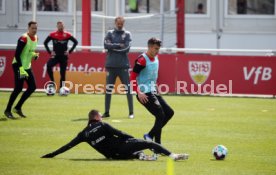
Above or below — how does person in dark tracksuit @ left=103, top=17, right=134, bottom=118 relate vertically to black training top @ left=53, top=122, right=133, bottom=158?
above

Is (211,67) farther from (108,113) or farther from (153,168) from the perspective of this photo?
(153,168)

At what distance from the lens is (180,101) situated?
23875mm

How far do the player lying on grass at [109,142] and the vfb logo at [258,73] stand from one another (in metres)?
12.9

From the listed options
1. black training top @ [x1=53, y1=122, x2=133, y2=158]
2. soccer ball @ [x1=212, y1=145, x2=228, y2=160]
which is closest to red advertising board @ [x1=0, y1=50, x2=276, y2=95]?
soccer ball @ [x1=212, y1=145, x2=228, y2=160]

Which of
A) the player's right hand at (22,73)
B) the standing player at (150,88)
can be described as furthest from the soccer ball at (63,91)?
the standing player at (150,88)

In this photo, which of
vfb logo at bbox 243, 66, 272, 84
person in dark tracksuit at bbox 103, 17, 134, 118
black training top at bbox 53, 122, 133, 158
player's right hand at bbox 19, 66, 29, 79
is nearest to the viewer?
black training top at bbox 53, 122, 133, 158

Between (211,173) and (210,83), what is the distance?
551 inches

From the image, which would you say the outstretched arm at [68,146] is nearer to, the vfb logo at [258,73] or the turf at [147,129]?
the turf at [147,129]

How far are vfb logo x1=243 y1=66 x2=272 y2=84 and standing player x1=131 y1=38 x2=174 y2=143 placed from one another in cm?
1161

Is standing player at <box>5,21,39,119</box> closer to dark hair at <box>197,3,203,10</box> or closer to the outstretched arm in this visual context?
the outstretched arm

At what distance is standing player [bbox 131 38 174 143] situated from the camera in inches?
560

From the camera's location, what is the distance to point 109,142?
1302 centimetres

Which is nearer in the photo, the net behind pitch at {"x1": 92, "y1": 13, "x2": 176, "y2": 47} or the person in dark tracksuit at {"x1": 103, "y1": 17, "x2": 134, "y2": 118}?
the person in dark tracksuit at {"x1": 103, "y1": 17, "x2": 134, "y2": 118}

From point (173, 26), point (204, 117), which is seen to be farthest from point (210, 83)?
point (173, 26)
